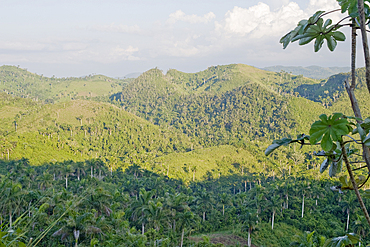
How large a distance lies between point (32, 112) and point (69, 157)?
138 feet

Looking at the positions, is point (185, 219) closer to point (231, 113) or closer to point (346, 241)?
point (346, 241)

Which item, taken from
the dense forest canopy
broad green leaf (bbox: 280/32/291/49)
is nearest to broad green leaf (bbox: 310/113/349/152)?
broad green leaf (bbox: 280/32/291/49)

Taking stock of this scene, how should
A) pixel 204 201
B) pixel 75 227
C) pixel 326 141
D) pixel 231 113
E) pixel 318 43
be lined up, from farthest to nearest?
pixel 231 113, pixel 204 201, pixel 75 227, pixel 318 43, pixel 326 141

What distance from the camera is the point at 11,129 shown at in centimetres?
8781

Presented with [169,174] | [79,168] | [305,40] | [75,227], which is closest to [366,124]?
[305,40]

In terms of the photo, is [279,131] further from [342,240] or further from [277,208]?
[342,240]

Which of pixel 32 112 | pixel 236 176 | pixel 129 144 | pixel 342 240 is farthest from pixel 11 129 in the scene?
pixel 342 240

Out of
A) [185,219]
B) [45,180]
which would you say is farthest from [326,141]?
[45,180]

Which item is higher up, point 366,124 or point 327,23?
point 327,23

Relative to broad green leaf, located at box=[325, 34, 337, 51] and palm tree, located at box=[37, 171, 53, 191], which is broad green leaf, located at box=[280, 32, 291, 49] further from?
palm tree, located at box=[37, 171, 53, 191]

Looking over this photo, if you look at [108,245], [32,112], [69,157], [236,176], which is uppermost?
[32,112]

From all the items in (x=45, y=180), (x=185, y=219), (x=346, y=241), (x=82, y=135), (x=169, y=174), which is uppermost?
(x=346, y=241)

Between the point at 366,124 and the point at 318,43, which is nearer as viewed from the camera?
the point at 366,124

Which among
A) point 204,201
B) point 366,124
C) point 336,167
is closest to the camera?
point 366,124
